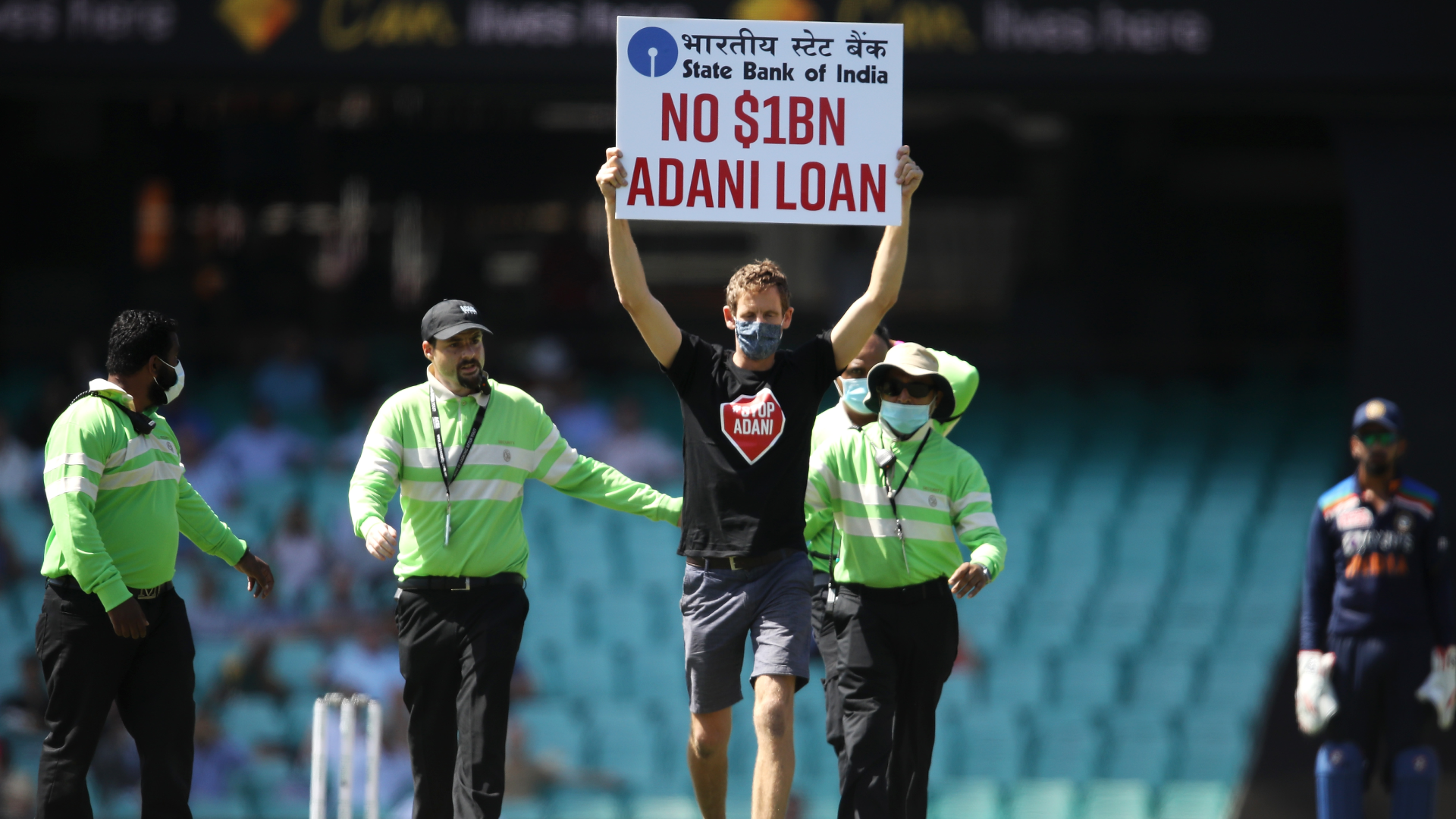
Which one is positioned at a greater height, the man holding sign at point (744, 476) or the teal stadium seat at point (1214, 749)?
the man holding sign at point (744, 476)

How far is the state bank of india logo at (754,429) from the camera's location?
17.1 feet

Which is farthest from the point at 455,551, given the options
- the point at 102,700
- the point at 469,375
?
the point at 102,700

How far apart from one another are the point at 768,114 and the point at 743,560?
1544 mm

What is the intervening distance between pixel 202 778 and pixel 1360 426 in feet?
23.8

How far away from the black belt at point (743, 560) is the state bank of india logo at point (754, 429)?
309 millimetres

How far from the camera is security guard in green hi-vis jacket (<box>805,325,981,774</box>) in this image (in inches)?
218

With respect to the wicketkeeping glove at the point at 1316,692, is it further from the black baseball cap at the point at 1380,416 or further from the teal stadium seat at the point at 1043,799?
the teal stadium seat at the point at 1043,799

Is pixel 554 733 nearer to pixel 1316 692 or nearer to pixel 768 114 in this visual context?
pixel 1316 692

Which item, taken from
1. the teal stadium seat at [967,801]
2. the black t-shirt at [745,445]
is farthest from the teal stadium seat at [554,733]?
the black t-shirt at [745,445]

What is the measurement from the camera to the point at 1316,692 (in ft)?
24.6

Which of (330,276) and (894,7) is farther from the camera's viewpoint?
(330,276)

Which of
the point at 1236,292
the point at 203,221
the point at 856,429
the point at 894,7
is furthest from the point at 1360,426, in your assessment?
the point at 203,221

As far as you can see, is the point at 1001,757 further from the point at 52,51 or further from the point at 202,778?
the point at 52,51

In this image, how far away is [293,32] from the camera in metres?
A: 10.8
